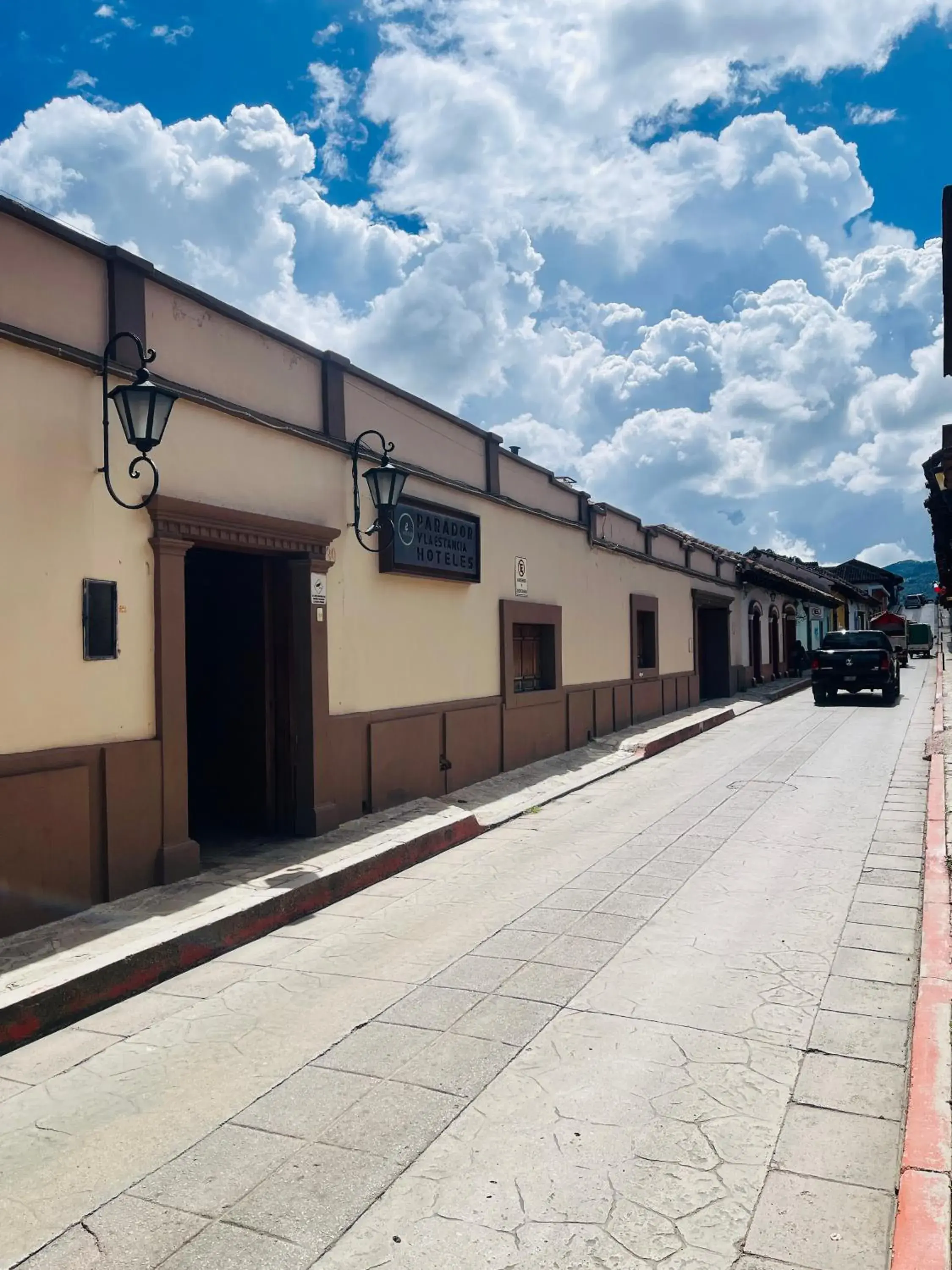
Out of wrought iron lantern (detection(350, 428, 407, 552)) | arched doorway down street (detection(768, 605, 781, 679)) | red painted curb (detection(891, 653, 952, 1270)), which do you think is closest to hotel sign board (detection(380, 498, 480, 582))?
wrought iron lantern (detection(350, 428, 407, 552))

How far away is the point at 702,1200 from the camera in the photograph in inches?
122

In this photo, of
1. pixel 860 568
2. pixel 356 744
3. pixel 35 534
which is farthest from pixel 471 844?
Answer: pixel 860 568

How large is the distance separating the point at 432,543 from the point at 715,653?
54.9 ft

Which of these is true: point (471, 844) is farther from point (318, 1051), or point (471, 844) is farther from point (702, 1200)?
point (702, 1200)

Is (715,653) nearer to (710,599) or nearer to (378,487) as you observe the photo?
(710,599)

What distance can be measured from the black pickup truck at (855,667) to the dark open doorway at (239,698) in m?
16.5

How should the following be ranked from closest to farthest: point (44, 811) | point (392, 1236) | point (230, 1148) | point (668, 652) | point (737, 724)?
point (392, 1236) < point (230, 1148) < point (44, 811) < point (737, 724) < point (668, 652)

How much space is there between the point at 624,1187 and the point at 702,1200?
263mm

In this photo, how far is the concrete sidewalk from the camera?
15.9 feet

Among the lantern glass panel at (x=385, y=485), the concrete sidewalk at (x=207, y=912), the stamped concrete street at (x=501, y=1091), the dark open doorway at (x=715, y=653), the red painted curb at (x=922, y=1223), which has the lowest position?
the stamped concrete street at (x=501, y=1091)

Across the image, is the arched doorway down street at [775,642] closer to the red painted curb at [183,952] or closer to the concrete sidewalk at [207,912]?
the concrete sidewalk at [207,912]

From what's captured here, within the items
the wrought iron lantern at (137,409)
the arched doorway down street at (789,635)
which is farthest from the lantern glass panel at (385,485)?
the arched doorway down street at (789,635)

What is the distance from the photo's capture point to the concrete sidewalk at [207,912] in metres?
4.86

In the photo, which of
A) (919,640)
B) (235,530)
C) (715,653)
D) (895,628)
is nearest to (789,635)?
(715,653)
